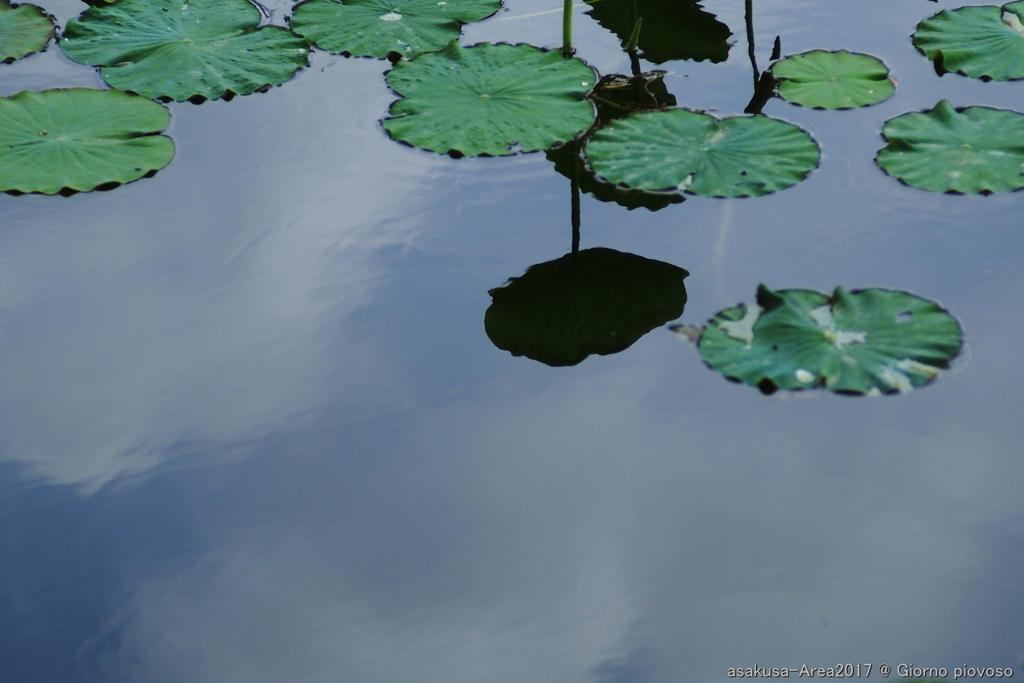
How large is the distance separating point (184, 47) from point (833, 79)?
7.98 feet

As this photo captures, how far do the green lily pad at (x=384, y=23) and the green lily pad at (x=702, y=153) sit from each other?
0.99m

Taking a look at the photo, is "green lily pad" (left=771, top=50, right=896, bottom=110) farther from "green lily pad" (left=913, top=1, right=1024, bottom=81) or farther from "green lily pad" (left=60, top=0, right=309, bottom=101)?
"green lily pad" (left=60, top=0, right=309, bottom=101)

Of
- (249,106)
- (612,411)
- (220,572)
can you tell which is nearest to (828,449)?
(612,411)

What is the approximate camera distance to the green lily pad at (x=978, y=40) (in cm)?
340

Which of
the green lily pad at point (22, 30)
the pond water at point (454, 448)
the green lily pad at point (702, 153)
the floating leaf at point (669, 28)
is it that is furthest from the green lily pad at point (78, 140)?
the floating leaf at point (669, 28)

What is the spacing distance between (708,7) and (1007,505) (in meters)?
2.62

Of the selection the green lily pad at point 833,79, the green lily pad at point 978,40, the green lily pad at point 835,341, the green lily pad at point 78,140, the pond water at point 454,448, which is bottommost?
the pond water at point 454,448

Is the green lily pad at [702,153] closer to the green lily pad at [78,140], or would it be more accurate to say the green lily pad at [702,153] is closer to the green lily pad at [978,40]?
the green lily pad at [978,40]

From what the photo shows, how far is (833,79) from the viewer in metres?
3.31

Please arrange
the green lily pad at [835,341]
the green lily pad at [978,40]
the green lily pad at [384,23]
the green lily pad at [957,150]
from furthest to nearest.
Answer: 1. the green lily pad at [384,23]
2. the green lily pad at [978,40]
3. the green lily pad at [957,150]
4. the green lily pad at [835,341]

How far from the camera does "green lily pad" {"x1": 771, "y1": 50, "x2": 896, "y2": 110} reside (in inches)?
127

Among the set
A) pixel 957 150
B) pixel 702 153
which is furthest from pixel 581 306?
pixel 957 150

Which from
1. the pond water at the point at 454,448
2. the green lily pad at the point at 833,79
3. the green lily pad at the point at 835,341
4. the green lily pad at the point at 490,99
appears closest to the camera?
the pond water at the point at 454,448

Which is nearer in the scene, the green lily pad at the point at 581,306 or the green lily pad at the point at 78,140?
the green lily pad at the point at 581,306
